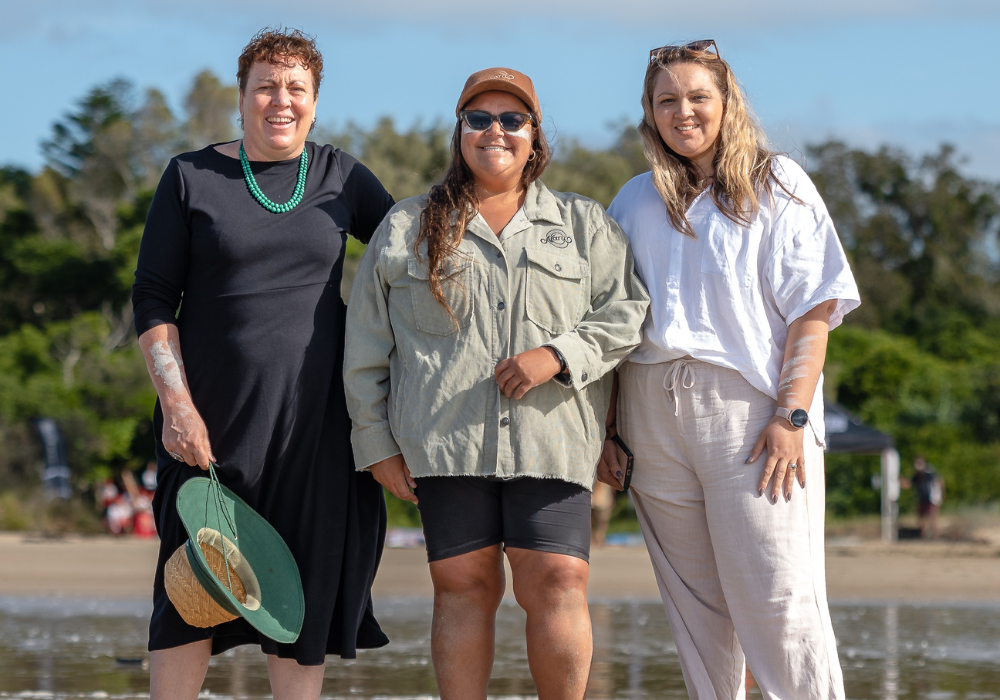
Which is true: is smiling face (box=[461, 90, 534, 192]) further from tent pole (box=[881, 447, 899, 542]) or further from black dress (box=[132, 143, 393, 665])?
tent pole (box=[881, 447, 899, 542])

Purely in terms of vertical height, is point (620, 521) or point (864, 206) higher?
point (864, 206)

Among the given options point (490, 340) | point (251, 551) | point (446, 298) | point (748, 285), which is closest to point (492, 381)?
point (490, 340)

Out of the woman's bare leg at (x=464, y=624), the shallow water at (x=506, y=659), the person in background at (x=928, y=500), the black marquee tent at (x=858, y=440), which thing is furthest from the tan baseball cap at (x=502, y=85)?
the person in background at (x=928, y=500)

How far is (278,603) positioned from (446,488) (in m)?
0.66

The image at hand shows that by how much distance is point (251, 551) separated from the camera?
3377 mm

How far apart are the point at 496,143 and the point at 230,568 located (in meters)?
1.50

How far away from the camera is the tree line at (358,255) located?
23281 millimetres

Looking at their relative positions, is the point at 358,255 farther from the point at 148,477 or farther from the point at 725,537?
the point at 725,537

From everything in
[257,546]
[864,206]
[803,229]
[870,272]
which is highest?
[864,206]

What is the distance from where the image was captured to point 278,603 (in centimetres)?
338

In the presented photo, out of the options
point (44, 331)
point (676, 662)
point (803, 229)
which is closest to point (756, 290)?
point (803, 229)

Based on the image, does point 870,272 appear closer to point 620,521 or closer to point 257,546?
point 620,521

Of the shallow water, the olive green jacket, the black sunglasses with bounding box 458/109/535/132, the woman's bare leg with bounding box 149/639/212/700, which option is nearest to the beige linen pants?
the olive green jacket

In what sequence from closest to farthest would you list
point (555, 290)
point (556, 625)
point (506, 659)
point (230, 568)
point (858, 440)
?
point (556, 625), point (555, 290), point (230, 568), point (506, 659), point (858, 440)
